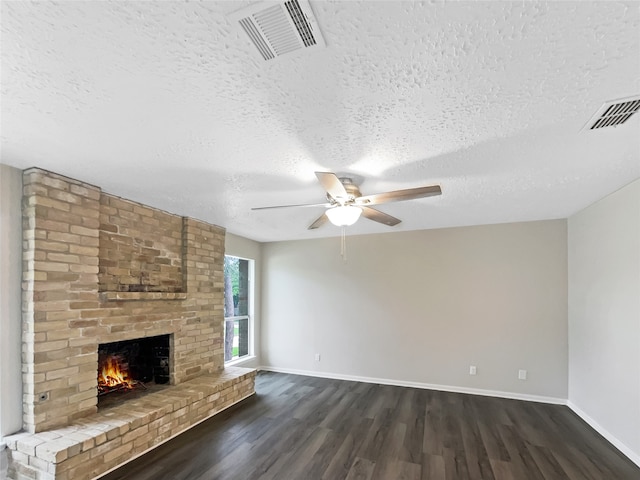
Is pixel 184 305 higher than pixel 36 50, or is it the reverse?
pixel 36 50

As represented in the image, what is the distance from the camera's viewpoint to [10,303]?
2490 millimetres

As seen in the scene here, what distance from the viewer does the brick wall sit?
256 cm

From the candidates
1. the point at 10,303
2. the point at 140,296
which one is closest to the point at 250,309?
the point at 140,296

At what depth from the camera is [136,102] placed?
1.64 metres

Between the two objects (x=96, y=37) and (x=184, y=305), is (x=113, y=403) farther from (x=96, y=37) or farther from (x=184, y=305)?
(x=96, y=37)

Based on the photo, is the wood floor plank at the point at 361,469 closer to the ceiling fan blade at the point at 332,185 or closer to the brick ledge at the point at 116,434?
the brick ledge at the point at 116,434

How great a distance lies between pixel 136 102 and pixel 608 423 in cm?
487

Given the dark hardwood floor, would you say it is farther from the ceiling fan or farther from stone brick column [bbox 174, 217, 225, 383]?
the ceiling fan

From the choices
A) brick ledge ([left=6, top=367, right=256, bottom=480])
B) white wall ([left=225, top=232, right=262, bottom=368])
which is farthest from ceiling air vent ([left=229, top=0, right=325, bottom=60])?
white wall ([left=225, top=232, right=262, bottom=368])

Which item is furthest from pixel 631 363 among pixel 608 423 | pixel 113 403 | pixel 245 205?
pixel 113 403

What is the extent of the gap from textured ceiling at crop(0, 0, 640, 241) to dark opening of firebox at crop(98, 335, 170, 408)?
2.05 metres

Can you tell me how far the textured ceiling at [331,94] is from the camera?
115 centimetres

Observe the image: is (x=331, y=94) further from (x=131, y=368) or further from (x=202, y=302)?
(x=131, y=368)

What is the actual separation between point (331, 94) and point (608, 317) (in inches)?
145
